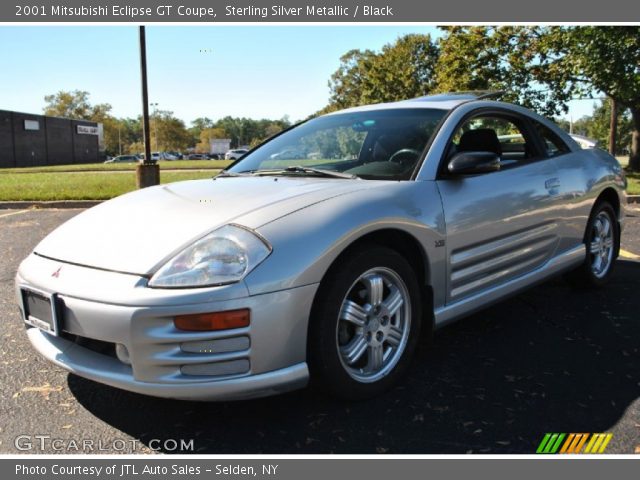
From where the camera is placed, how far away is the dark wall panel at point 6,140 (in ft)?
172

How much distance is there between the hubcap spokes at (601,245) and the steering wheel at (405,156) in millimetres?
2056

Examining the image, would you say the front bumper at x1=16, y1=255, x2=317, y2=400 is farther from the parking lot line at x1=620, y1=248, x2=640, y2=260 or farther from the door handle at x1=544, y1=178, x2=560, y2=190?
the parking lot line at x1=620, y1=248, x2=640, y2=260

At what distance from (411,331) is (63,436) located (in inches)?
65.3

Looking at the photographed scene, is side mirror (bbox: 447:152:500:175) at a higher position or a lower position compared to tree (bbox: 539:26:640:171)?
lower

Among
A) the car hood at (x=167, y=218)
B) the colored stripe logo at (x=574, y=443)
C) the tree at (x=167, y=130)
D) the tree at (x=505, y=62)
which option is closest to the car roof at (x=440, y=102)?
the car hood at (x=167, y=218)

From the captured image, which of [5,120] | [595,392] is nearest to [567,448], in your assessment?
[595,392]

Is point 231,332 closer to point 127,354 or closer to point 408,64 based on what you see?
point 127,354

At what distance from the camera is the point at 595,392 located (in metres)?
2.71

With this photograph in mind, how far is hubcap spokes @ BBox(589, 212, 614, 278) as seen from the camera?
14.6 ft

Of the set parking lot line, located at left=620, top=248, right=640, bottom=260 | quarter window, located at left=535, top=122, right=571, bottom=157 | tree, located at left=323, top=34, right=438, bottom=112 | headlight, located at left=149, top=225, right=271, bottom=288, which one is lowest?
parking lot line, located at left=620, top=248, right=640, bottom=260

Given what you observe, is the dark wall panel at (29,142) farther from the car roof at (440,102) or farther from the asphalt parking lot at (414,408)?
the car roof at (440,102)

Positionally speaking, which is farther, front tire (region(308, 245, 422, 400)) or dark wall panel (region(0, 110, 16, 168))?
dark wall panel (region(0, 110, 16, 168))

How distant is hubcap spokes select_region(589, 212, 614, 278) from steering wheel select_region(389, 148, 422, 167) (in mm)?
2056

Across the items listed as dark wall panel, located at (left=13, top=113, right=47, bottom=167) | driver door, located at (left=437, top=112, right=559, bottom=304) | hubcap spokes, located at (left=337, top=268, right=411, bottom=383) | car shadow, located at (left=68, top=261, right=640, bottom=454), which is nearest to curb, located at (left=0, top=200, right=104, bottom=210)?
car shadow, located at (left=68, top=261, right=640, bottom=454)
